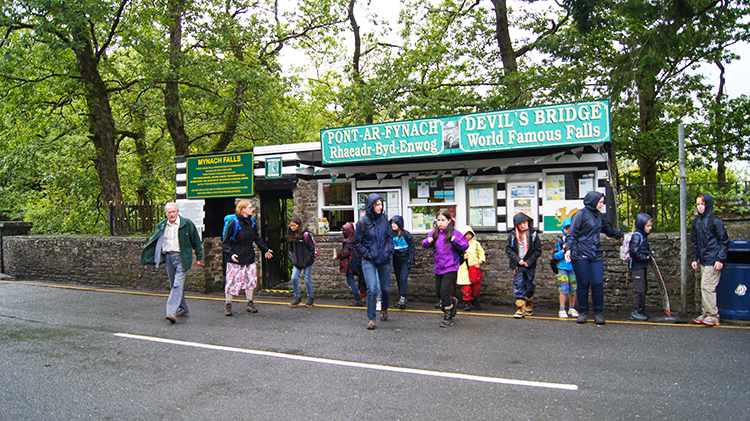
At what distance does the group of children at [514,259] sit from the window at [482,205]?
188 cm

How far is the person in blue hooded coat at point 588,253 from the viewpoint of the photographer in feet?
24.5

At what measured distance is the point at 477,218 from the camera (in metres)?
11.0

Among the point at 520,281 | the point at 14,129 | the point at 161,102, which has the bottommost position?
the point at 520,281

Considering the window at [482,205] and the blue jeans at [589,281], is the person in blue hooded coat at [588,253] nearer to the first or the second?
the blue jeans at [589,281]

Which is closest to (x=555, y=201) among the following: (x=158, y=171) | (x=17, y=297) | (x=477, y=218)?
(x=477, y=218)

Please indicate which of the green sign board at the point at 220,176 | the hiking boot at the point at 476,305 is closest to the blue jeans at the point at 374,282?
the hiking boot at the point at 476,305

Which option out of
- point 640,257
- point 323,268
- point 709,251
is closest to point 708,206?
→ point 709,251

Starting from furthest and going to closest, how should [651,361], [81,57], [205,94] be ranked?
[205,94], [81,57], [651,361]

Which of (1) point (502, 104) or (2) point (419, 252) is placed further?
(1) point (502, 104)

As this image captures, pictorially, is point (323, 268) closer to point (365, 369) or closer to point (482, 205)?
point (482, 205)

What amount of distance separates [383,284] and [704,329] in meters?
4.70

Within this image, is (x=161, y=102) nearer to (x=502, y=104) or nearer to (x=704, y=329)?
(x=502, y=104)

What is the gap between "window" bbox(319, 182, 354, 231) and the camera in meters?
12.0

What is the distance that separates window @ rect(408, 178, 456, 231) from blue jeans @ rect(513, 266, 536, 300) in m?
3.18
